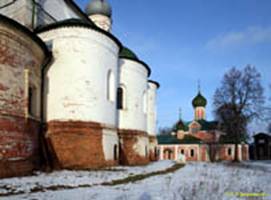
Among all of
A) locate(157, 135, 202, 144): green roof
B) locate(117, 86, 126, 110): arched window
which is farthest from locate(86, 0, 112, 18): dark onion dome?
locate(157, 135, 202, 144): green roof

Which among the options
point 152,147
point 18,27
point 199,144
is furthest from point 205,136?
point 18,27

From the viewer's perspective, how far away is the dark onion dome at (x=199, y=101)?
55.3 meters

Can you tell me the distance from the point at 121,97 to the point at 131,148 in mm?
3606

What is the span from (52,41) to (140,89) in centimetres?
842

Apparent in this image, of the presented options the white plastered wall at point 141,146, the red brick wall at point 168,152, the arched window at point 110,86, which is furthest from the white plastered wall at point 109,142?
the red brick wall at point 168,152

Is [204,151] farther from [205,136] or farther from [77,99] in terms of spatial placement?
[77,99]

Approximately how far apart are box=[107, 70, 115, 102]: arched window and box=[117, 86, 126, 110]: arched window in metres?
3.14

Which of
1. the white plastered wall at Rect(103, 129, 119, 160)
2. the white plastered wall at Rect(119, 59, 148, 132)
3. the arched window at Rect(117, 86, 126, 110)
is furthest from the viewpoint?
the arched window at Rect(117, 86, 126, 110)

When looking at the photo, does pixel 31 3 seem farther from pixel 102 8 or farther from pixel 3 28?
pixel 102 8

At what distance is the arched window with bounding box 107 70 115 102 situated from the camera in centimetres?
1850

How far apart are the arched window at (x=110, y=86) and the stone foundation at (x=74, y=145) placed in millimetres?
2586

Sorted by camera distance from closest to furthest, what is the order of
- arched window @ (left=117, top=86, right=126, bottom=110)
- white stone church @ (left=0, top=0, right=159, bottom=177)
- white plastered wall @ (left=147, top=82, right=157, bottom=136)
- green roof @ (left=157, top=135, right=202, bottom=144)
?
1. white stone church @ (left=0, top=0, right=159, bottom=177)
2. arched window @ (left=117, top=86, right=126, bottom=110)
3. white plastered wall @ (left=147, top=82, right=157, bottom=136)
4. green roof @ (left=157, top=135, right=202, bottom=144)

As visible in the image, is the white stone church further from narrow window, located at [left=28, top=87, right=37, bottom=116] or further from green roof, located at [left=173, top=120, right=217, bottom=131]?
green roof, located at [left=173, top=120, right=217, bottom=131]

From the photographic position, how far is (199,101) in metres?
55.4
